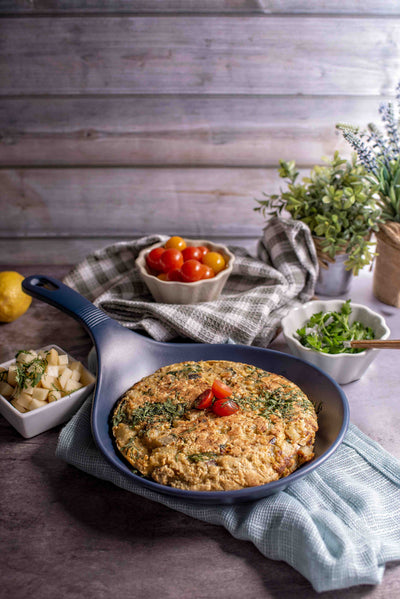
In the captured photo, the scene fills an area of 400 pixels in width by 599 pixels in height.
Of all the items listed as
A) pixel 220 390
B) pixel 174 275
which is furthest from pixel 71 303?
pixel 220 390

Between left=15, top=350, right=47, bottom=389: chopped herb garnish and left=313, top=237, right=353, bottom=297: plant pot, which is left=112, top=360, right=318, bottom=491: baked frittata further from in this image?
left=313, top=237, right=353, bottom=297: plant pot

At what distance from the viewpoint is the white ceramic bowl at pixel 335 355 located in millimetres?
1415

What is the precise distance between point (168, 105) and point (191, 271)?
3.03 feet

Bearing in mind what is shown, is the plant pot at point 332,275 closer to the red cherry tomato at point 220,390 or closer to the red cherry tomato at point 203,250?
the red cherry tomato at point 203,250

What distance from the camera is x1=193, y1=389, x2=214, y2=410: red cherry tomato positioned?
1.17 metres

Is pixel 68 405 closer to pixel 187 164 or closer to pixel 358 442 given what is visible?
pixel 358 442

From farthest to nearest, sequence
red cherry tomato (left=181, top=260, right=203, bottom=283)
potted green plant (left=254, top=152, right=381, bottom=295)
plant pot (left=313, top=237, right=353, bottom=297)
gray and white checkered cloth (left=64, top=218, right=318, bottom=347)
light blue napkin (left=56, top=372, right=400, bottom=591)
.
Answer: plant pot (left=313, top=237, right=353, bottom=297) < potted green plant (left=254, top=152, right=381, bottom=295) < red cherry tomato (left=181, top=260, right=203, bottom=283) < gray and white checkered cloth (left=64, top=218, right=318, bottom=347) < light blue napkin (left=56, top=372, right=400, bottom=591)

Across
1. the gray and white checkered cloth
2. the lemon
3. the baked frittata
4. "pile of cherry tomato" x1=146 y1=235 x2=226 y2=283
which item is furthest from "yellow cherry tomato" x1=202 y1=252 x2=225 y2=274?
the lemon

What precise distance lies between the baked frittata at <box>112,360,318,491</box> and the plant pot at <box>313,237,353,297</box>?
2.45 ft

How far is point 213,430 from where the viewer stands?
3.67ft

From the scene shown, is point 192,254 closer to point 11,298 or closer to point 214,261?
point 214,261

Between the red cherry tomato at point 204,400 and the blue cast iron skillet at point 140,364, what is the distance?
0.67 feet

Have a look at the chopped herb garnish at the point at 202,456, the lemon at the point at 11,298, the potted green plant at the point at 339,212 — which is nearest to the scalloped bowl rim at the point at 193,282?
the potted green plant at the point at 339,212

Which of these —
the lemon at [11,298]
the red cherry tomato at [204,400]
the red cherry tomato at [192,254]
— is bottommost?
the lemon at [11,298]
